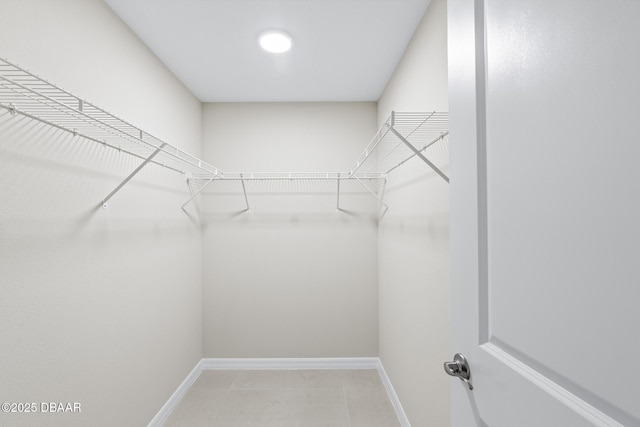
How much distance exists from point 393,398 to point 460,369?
5.77 feet

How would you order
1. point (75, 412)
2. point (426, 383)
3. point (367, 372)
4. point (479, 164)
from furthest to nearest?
point (367, 372), point (426, 383), point (75, 412), point (479, 164)

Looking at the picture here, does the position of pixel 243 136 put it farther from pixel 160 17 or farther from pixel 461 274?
pixel 461 274

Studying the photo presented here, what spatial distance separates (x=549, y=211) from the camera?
516 millimetres

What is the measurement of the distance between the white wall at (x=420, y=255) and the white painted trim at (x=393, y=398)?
6cm

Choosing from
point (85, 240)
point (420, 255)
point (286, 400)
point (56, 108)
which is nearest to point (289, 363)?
point (286, 400)

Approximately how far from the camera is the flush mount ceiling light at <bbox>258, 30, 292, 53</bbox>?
177 cm

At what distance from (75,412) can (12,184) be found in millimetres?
1012

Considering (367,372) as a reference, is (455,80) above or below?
above

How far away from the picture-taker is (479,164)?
706 mm

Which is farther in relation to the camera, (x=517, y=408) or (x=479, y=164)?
(x=479, y=164)

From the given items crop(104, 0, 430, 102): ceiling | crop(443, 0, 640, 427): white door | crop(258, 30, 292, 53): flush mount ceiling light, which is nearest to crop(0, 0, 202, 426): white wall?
crop(104, 0, 430, 102): ceiling

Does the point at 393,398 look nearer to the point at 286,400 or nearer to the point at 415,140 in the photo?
the point at 286,400

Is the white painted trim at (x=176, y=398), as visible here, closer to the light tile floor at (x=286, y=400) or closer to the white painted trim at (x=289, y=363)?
the light tile floor at (x=286, y=400)

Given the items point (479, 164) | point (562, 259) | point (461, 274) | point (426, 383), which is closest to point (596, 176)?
point (562, 259)
